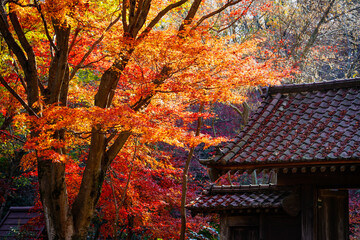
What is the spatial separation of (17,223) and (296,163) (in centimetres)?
1108

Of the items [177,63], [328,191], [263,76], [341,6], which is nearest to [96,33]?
[177,63]

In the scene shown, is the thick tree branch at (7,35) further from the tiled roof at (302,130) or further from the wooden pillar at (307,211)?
the wooden pillar at (307,211)

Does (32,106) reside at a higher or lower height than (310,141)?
higher

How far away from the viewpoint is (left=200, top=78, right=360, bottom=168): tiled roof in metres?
6.11

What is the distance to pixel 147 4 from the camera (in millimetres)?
8602

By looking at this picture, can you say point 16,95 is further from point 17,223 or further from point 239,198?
point 17,223

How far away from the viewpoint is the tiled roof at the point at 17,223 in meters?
13.1

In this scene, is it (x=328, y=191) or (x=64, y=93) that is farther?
(x=64, y=93)

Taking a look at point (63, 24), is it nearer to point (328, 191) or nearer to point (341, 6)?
point (328, 191)

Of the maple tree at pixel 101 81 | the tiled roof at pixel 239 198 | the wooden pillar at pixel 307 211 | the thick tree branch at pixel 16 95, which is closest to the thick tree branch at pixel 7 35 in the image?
the maple tree at pixel 101 81

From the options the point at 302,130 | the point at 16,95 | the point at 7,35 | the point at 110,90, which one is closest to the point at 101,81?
Result: the point at 110,90

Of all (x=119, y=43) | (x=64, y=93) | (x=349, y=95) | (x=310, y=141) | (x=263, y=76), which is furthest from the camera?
(x=263, y=76)

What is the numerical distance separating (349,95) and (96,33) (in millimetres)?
5966

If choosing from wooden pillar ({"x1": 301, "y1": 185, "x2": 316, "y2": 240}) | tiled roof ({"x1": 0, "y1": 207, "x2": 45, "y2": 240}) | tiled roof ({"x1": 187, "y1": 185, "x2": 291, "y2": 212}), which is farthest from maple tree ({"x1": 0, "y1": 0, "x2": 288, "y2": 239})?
tiled roof ({"x1": 0, "y1": 207, "x2": 45, "y2": 240})
